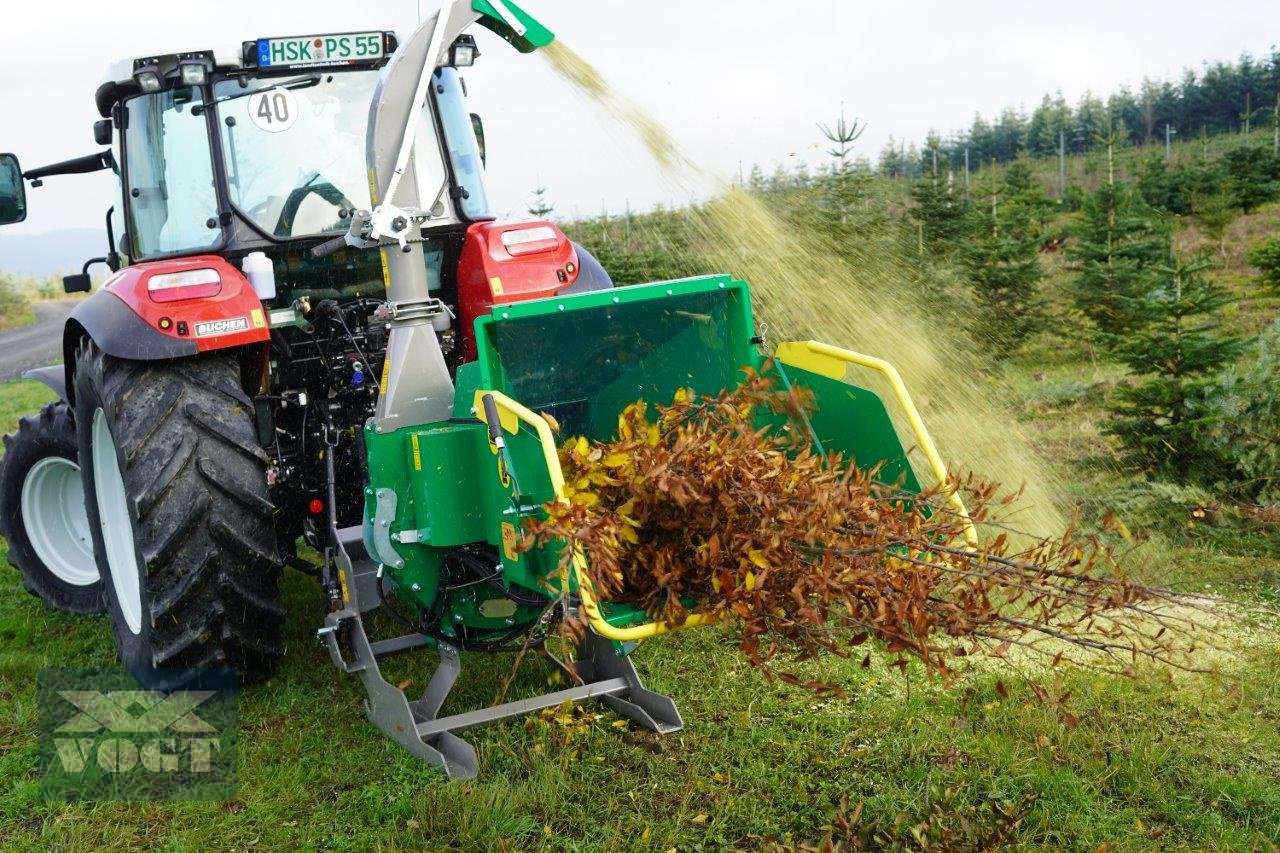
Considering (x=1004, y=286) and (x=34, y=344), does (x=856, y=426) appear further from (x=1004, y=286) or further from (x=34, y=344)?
(x=34, y=344)

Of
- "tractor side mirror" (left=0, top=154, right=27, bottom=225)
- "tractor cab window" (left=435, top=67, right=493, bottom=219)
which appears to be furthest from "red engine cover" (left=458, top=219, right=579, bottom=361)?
"tractor side mirror" (left=0, top=154, right=27, bottom=225)

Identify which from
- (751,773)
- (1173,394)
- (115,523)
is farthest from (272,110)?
(1173,394)

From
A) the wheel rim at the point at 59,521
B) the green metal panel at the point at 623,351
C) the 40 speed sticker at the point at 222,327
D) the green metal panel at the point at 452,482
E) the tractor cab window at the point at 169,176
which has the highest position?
the tractor cab window at the point at 169,176

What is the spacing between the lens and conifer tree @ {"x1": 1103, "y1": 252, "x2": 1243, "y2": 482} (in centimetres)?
591

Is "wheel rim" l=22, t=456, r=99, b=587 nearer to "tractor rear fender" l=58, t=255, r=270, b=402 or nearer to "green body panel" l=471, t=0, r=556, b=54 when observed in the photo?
"tractor rear fender" l=58, t=255, r=270, b=402

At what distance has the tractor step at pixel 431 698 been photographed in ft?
11.5

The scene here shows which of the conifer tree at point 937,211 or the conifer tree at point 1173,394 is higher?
the conifer tree at point 937,211

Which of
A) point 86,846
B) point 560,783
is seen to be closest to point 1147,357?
point 560,783

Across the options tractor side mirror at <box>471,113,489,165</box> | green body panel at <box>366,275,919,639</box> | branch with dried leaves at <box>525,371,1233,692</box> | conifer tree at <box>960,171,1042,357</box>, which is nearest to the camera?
branch with dried leaves at <box>525,371,1233,692</box>

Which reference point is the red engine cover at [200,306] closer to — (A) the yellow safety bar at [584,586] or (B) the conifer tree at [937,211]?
(A) the yellow safety bar at [584,586]

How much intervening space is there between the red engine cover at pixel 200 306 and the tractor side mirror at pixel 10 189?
1.03 meters

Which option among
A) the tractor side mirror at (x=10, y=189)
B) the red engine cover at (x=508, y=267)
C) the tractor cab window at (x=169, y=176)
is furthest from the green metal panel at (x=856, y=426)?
the tractor side mirror at (x=10, y=189)

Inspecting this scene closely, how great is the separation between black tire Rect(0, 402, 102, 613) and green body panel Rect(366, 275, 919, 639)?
2.27m

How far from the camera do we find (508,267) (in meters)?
4.21
